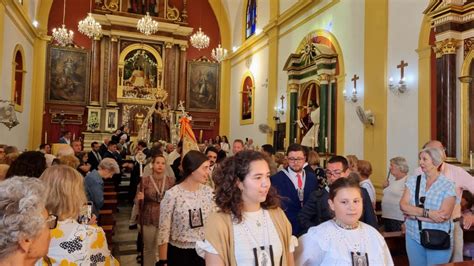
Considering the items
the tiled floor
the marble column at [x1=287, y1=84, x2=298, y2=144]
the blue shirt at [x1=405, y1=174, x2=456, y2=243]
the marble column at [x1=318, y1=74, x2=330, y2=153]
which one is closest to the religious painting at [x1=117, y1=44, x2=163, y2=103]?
the marble column at [x1=287, y1=84, x2=298, y2=144]

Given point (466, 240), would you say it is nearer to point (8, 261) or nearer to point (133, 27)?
point (8, 261)

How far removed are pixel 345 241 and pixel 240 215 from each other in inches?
26.7

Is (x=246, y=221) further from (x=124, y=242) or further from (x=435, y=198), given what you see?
(x=124, y=242)

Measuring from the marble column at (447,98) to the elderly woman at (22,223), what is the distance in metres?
6.59

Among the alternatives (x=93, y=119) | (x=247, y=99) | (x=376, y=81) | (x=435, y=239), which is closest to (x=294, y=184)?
(x=435, y=239)

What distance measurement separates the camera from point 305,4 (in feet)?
37.9

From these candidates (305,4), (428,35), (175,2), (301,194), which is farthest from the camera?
(175,2)

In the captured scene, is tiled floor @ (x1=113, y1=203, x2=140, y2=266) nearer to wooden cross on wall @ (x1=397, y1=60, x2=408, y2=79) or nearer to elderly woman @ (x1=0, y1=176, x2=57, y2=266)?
elderly woman @ (x1=0, y1=176, x2=57, y2=266)

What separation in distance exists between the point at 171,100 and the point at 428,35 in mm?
12546

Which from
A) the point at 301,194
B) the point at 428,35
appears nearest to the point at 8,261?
the point at 301,194

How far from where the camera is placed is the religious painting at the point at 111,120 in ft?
54.2

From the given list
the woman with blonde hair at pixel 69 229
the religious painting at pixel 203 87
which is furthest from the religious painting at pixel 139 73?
the woman with blonde hair at pixel 69 229

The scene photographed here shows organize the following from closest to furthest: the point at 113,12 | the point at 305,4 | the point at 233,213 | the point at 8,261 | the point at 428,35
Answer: the point at 8,261, the point at 233,213, the point at 428,35, the point at 305,4, the point at 113,12

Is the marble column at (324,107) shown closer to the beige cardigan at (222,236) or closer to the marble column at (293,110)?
the marble column at (293,110)
